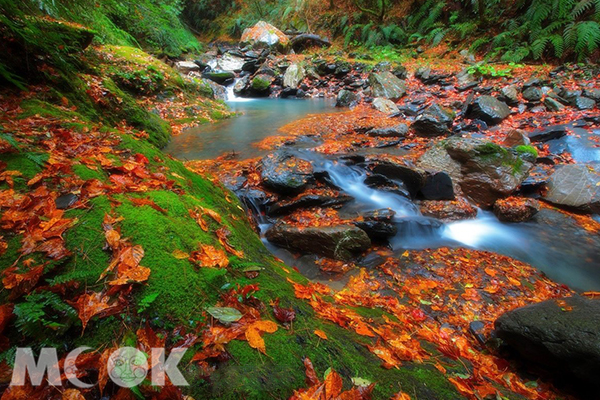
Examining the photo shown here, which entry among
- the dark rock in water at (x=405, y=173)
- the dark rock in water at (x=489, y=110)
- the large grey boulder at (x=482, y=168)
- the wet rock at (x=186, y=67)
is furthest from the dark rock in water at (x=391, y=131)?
the wet rock at (x=186, y=67)

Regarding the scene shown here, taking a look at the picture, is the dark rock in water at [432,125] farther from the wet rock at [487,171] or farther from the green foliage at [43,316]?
the green foliage at [43,316]

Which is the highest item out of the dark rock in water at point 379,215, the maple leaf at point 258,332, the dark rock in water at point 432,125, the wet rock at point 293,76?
the wet rock at point 293,76

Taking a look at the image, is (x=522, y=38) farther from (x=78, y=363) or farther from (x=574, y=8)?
(x=78, y=363)

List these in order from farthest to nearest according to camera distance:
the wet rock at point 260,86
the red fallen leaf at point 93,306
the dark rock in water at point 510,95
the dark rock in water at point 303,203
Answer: the wet rock at point 260,86, the dark rock in water at point 510,95, the dark rock in water at point 303,203, the red fallen leaf at point 93,306

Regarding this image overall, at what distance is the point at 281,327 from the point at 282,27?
3237cm

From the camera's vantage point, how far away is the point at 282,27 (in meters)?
28.2

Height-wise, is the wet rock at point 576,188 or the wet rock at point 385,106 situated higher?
the wet rock at point 385,106

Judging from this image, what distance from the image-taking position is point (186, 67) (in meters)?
18.0

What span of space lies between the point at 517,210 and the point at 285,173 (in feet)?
15.1

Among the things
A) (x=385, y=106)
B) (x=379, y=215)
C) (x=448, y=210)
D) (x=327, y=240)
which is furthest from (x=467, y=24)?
(x=327, y=240)

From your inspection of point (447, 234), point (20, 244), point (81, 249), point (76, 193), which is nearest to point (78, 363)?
point (81, 249)

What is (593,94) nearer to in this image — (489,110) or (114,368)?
(489,110)

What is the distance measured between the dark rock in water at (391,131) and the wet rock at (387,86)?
482cm

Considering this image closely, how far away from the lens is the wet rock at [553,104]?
9148mm
